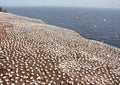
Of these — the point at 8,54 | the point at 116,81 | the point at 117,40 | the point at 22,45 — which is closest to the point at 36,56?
the point at 8,54

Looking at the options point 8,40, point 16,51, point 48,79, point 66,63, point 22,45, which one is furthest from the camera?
point 8,40

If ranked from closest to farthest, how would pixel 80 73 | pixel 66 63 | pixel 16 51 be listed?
pixel 80 73, pixel 66 63, pixel 16 51

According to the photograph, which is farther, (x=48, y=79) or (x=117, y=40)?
(x=117, y=40)

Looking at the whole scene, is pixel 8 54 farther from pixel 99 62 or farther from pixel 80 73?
pixel 99 62

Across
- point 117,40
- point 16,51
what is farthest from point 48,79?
point 117,40

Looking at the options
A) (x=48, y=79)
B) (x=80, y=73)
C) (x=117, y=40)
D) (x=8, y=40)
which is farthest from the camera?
(x=117, y=40)

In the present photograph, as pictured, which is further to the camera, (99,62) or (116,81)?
(99,62)

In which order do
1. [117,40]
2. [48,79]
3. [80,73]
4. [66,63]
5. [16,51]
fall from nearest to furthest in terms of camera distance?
[48,79]
[80,73]
[66,63]
[16,51]
[117,40]

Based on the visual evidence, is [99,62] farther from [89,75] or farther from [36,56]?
[36,56]

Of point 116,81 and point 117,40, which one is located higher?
point 116,81
